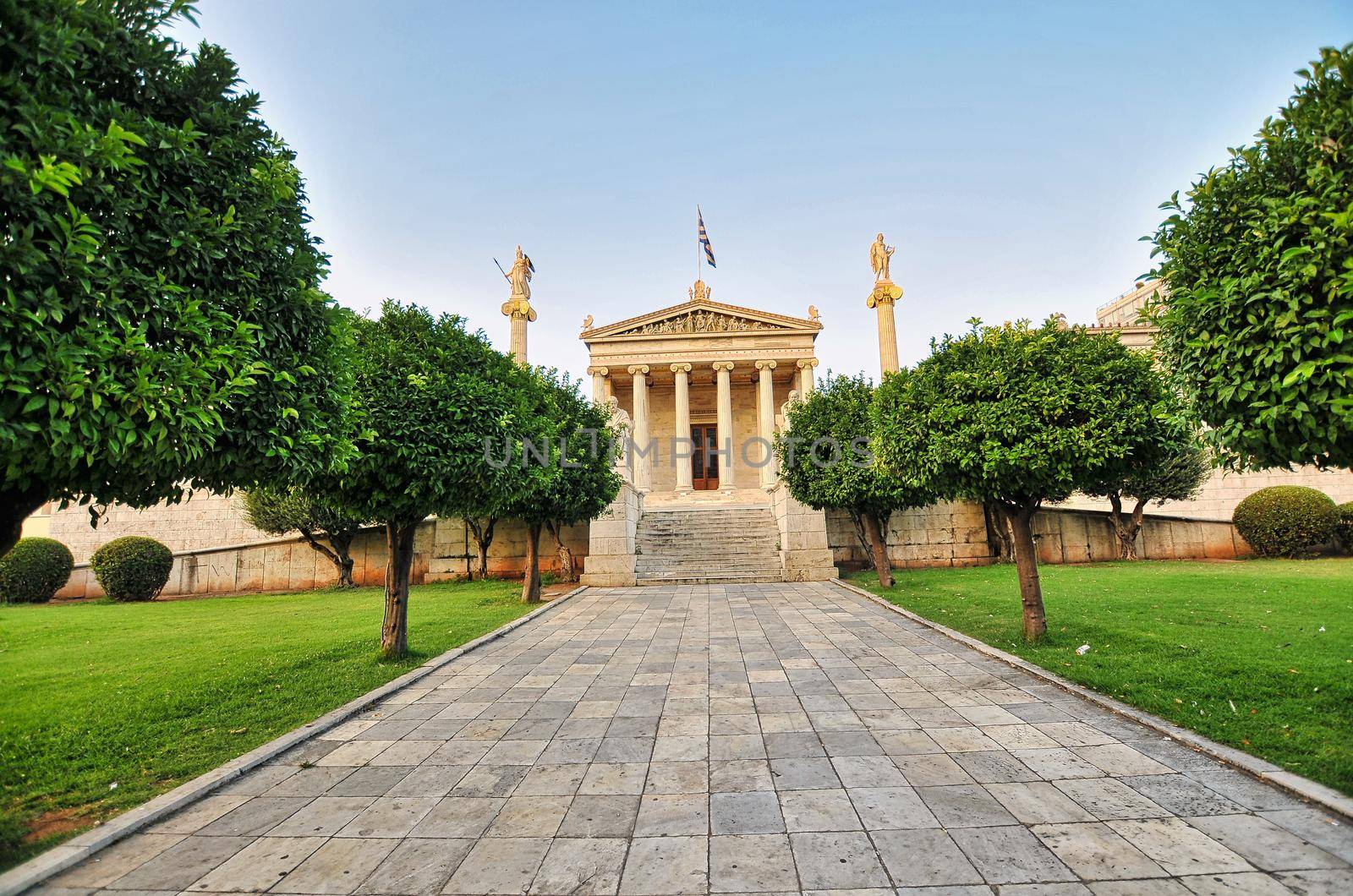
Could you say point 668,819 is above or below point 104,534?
below

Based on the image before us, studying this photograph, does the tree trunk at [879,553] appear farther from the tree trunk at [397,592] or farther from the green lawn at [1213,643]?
the tree trunk at [397,592]

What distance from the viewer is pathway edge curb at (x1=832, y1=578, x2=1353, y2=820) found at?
11.6ft

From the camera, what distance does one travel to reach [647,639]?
9586 millimetres

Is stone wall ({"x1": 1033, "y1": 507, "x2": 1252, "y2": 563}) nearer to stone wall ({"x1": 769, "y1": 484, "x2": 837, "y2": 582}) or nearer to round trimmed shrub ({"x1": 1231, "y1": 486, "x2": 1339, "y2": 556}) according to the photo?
round trimmed shrub ({"x1": 1231, "y1": 486, "x2": 1339, "y2": 556})

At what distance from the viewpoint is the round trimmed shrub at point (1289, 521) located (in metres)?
18.6

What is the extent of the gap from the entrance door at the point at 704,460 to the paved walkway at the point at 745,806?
28806 mm

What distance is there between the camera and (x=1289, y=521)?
18.8m

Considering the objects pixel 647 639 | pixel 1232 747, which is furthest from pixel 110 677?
pixel 1232 747

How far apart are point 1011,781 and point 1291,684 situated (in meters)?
3.97

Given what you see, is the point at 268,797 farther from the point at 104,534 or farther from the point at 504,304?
the point at 104,534

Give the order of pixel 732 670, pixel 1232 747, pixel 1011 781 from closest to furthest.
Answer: pixel 1011 781
pixel 1232 747
pixel 732 670

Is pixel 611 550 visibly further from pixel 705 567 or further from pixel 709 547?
pixel 709 547

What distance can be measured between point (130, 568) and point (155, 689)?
15.3 meters

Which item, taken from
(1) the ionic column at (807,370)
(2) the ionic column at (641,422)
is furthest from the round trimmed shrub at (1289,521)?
(2) the ionic column at (641,422)
